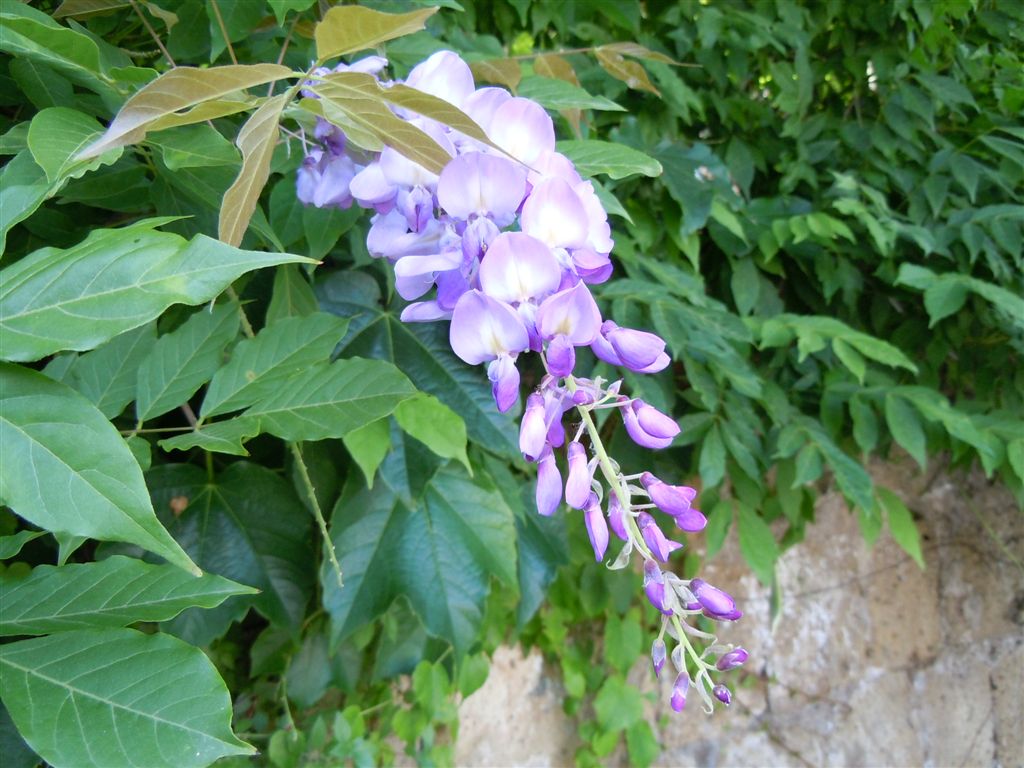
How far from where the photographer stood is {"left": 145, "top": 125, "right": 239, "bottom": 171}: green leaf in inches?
18.7

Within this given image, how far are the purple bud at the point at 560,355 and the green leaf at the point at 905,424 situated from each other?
1007mm

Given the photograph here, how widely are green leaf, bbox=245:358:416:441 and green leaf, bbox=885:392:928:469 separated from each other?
3.08 ft

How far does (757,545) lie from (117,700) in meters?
1.07

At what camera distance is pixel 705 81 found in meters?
1.45

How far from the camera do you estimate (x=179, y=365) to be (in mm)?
610

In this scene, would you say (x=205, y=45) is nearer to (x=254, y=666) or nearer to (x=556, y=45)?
(x=556, y=45)

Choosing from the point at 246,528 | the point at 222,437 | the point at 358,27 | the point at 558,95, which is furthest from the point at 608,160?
the point at 246,528

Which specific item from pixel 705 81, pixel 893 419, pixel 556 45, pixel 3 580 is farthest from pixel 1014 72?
pixel 3 580

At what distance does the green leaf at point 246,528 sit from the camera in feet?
2.70

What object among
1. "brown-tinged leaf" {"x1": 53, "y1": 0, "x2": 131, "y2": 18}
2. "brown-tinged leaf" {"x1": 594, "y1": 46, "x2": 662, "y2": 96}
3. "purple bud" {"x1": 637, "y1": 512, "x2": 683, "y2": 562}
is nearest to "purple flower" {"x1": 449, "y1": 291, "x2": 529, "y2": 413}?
"purple bud" {"x1": 637, "y1": 512, "x2": 683, "y2": 562}

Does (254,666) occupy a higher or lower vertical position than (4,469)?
lower

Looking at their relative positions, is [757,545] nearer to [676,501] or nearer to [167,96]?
[676,501]

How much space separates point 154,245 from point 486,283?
0.54 feet

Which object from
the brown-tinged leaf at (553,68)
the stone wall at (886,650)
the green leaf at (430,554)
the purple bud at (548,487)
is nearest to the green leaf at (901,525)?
the stone wall at (886,650)
